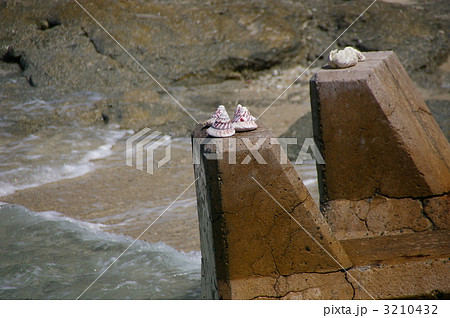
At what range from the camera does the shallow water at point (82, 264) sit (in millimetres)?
3980

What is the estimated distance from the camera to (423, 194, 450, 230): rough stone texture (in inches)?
133

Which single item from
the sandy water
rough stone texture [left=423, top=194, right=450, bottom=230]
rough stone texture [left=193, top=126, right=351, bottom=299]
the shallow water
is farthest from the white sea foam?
rough stone texture [left=423, top=194, right=450, bottom=230]

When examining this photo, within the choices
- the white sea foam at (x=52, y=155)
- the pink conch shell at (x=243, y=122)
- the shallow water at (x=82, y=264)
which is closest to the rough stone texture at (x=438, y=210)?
the pink conch shell at (x=243, y=122)

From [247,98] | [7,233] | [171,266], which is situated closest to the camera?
[171,266]

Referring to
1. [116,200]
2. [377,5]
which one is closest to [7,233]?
[116,200]

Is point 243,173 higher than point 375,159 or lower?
higher

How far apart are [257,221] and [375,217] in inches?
43.4

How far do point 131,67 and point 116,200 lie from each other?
14.2 feet

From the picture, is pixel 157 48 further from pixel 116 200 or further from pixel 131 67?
pixel 116 200

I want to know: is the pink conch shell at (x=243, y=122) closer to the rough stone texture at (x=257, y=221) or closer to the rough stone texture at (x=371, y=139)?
the rough stone texture at (x=257, y=221)

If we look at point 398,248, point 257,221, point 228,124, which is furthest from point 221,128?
point 398,248

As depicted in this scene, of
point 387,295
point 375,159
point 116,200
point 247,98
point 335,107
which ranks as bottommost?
point 247,98

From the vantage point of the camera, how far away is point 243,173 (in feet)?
8.48

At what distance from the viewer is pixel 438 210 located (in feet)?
11.1
